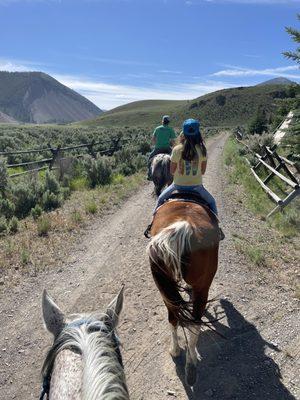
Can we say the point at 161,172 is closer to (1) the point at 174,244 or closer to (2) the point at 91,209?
(2) the point at 91,209

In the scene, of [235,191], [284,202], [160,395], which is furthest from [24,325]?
[235,191]

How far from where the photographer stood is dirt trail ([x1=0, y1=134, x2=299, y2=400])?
464 centimetres

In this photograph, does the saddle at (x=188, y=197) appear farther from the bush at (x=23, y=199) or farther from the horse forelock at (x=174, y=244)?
the bush at (x=23, y=199)

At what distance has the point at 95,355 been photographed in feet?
6.04

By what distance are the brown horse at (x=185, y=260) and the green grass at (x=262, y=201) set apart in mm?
5732

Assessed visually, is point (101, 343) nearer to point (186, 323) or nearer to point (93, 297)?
point (186, 323)

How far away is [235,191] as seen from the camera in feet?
49.1

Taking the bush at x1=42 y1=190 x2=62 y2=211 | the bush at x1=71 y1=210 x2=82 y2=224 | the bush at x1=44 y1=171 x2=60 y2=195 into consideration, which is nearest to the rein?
A: the bush at x1=71 y1=210 x2=82 y2=224

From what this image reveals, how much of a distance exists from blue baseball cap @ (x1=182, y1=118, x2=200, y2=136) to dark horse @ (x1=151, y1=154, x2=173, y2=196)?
13.7 feet

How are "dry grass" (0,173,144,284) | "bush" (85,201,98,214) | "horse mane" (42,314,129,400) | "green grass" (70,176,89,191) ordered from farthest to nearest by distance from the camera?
"green grass" (70,176,89,191), "bush" (85,201,98,214), "dry grass" (0,173,144,284), "horse mane" (42,314,129,400)

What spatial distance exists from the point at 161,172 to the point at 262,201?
537cm

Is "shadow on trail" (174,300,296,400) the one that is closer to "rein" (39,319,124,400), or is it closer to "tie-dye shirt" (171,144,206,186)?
"tie-dye shirt" (171,144,206,186)

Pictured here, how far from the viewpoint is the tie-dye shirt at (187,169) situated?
5480 millimetres

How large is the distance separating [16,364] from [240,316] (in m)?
3.21
